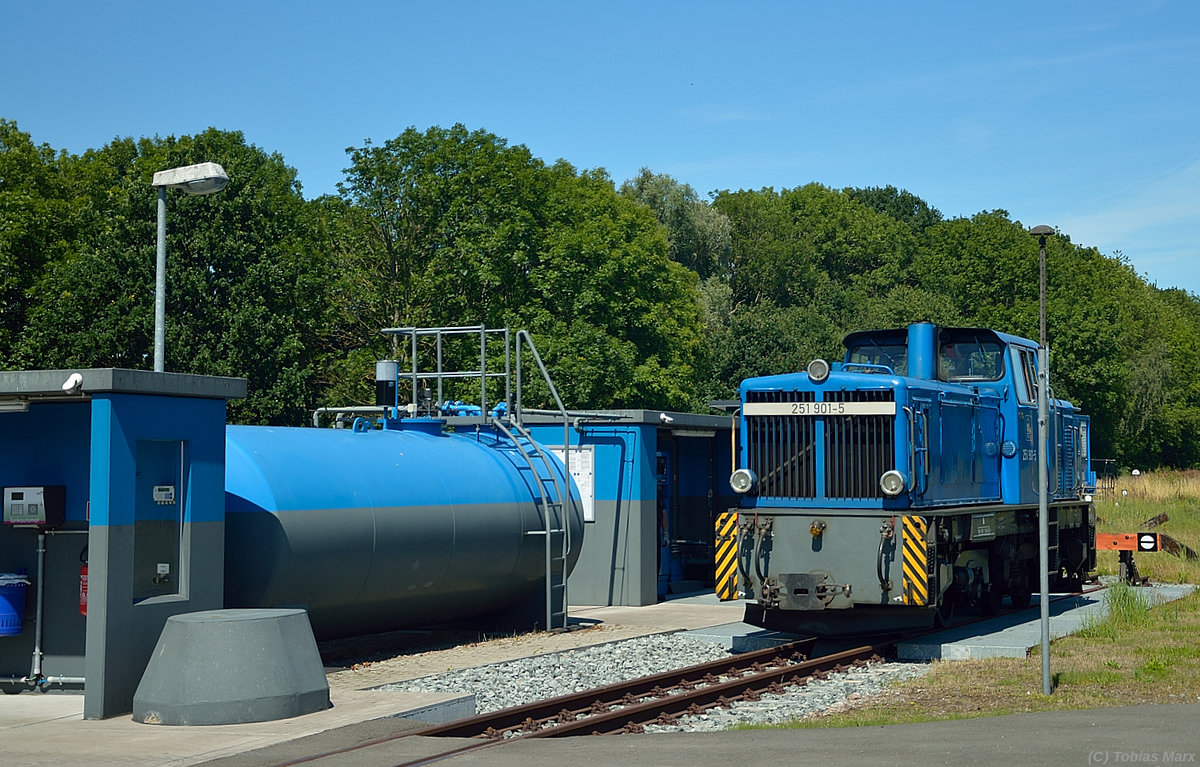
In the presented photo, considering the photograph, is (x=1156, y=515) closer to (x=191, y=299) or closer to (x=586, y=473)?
(x=586, y=473)

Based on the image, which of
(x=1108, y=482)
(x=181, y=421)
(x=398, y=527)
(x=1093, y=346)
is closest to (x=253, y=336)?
(x=398, y=527)

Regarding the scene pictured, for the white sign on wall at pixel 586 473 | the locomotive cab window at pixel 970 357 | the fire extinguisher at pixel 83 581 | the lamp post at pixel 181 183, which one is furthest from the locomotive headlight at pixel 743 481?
the fire extinguisher at pixel 83 581

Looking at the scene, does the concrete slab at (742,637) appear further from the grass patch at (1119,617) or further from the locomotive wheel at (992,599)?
the grass patch at (1119,617)

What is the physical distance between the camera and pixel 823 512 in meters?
15.9

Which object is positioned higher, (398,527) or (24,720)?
(398,527)

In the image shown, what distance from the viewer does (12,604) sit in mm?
12266

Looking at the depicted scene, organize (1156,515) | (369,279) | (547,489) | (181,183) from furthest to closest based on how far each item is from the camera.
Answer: (369,279) → (1156,515) → (547,489) → (181,183)

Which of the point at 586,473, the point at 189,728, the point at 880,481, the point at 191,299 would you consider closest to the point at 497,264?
the point at 191,299

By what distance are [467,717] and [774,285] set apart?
224ft

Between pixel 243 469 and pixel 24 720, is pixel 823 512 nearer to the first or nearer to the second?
pixel 243 469

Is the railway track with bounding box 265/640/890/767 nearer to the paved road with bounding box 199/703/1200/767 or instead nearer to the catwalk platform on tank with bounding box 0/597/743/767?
the paved road with bounding box 199/703/1200/767

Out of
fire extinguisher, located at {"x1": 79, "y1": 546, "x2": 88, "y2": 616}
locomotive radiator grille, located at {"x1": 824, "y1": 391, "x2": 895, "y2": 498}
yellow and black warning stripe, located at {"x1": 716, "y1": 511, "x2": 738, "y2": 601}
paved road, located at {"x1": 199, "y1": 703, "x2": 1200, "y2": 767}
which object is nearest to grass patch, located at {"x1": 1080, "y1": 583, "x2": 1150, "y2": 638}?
locomotive radiator grille, located at {"x1": 824, "y1": 391, "x2": 895, "y2": 498}

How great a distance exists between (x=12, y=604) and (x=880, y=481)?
32.1 feet

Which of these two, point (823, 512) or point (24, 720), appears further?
point (823, 512)
